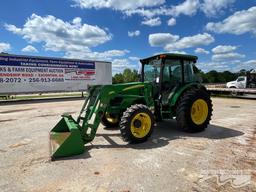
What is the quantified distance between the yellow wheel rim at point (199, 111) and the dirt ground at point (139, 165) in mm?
600

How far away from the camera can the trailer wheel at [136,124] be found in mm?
5098

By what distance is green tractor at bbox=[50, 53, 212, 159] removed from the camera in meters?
5.18

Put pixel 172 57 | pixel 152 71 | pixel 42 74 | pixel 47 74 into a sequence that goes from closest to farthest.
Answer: pixel 172 57 < pixel 152 71 < pixel 42 74 < pixel 47 74

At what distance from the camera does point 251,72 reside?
22094mm

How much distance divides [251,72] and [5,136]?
22597 mm

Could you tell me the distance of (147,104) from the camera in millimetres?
6238

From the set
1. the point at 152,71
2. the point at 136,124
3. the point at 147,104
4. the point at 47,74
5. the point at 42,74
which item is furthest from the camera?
the point at 47,74

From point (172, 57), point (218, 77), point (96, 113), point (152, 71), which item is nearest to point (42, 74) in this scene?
point (152, 71)

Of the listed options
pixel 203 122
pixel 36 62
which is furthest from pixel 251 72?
pixel 36 62

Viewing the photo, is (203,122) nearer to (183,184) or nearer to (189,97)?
(189,97)

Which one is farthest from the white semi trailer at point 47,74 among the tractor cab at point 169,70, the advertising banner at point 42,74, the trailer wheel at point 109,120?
the tractor cab at point 169,70

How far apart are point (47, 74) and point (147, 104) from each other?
50.7 ft

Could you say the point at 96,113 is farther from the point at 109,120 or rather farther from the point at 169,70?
the point at 169,70

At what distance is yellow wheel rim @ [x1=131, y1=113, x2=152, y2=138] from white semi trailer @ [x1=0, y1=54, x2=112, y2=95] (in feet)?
51.7
